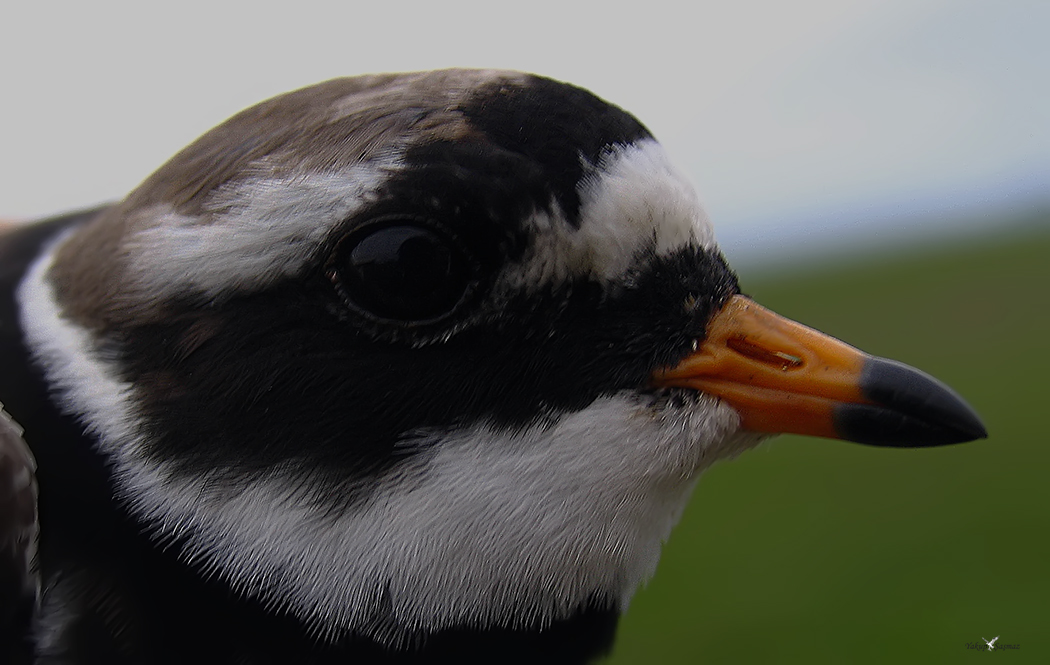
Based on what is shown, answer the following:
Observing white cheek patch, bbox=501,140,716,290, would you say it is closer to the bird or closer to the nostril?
the bird

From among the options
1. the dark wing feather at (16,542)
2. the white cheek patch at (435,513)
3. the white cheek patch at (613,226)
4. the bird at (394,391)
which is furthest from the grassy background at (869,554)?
the dark wing feather at (16,542)

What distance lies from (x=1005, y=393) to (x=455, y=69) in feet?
46.3

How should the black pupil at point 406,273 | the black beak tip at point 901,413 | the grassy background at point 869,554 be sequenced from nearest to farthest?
1. the black pupil at point 406,273
2. the black beak tip at point 901,413
3. the grassy background at point 869,554

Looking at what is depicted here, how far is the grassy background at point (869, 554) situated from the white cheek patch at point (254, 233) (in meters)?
1.69

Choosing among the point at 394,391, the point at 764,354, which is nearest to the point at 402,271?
the point at 394,391

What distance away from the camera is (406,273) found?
5.43 feet

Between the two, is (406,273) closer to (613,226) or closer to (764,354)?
(613,226)

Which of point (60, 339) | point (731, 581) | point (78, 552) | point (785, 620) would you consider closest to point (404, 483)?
point (78, 552)

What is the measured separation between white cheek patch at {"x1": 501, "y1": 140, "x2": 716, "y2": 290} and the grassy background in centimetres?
146

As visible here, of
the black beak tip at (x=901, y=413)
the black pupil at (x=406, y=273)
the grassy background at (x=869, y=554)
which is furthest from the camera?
the grassy background at (x=869, y=554)

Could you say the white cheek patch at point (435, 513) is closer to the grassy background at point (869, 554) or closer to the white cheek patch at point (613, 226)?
the white cheek patch at point (613, 226)

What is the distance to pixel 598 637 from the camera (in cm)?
208

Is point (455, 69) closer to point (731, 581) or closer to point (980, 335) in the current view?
point (731, 581)

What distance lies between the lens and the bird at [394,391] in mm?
1682
